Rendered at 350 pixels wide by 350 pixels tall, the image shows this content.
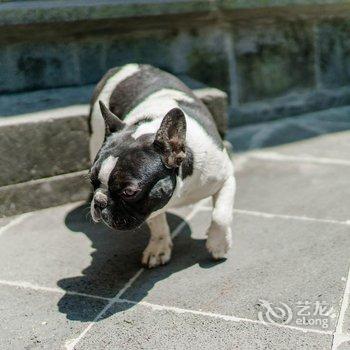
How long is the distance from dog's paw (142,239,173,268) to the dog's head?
0.69 m

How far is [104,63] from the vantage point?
6168mm

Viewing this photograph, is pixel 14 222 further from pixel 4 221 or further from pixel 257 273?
pixel 257 273

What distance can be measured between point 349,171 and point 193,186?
221cm

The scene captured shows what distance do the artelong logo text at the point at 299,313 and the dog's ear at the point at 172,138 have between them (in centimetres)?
96

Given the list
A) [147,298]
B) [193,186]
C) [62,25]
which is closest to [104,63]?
[62,25]

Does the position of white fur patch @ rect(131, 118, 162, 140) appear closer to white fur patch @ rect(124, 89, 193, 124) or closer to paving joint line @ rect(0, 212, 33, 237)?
white fur patch @ rect(124, 89, 193, 124)

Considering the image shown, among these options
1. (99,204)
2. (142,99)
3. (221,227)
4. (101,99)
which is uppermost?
(142,99)

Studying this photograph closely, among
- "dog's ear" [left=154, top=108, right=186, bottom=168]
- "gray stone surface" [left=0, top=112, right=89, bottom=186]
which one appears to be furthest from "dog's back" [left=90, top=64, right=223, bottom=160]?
"dog's ear" [left=154, top=108, right=186, bottom=168]

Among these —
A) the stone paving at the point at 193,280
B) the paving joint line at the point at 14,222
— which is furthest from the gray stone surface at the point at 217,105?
the paving joint line at the point at 14,222

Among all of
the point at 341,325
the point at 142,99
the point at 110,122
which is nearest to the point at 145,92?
the point at 142,99

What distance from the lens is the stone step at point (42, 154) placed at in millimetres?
4934

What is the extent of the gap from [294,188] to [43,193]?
6.83ft

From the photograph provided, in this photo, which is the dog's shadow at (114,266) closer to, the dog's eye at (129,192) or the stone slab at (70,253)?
the stone slab at (70,253)

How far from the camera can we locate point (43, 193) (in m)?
5.10
